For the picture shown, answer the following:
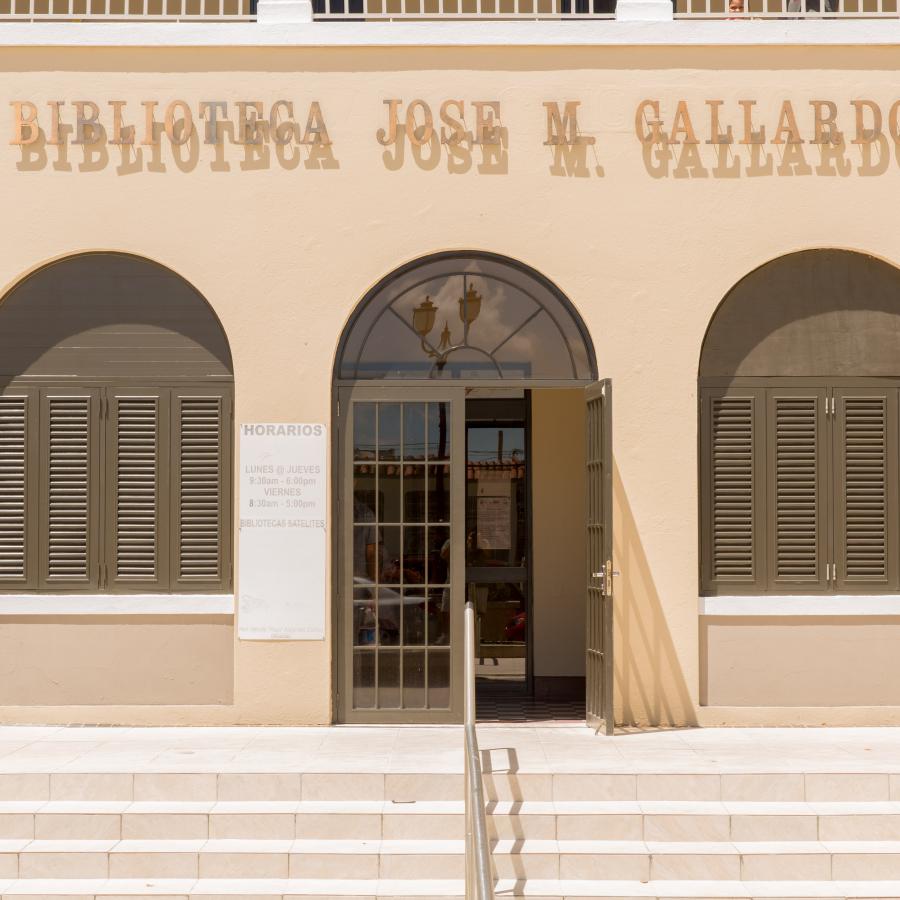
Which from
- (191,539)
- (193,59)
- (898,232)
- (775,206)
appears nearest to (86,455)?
(191,539)

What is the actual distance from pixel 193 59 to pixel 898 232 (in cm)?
511

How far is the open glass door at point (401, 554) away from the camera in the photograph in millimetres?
8898

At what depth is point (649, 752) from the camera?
7.86 m

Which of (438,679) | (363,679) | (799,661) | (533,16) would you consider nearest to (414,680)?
(438,679)

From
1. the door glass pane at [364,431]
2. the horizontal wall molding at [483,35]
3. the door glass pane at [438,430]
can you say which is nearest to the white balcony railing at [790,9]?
the horizontal wall molding at [483,35]

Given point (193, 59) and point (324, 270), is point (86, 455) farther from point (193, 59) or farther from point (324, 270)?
point (193, 59)

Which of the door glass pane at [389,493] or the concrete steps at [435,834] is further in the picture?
the door glass pane at [389,493]

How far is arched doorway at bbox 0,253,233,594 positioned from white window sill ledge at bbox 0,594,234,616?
0.06 metres

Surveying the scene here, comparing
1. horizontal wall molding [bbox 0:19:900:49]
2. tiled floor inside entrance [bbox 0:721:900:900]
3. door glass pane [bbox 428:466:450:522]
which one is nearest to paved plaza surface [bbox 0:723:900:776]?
tiled floor inside entrance [bbox 0:721:900:900]

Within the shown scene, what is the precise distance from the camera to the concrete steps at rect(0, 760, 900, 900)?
261 inches

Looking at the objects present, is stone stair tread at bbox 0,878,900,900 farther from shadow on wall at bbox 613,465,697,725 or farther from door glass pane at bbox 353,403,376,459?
door glass pane at bbox 353,403,376,459

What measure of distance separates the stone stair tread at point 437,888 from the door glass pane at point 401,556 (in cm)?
232

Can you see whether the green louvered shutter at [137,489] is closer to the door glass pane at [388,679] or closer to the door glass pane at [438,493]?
the door glass pane at [388,679]

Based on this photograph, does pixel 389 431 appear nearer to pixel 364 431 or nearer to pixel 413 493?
pixel 364 431
